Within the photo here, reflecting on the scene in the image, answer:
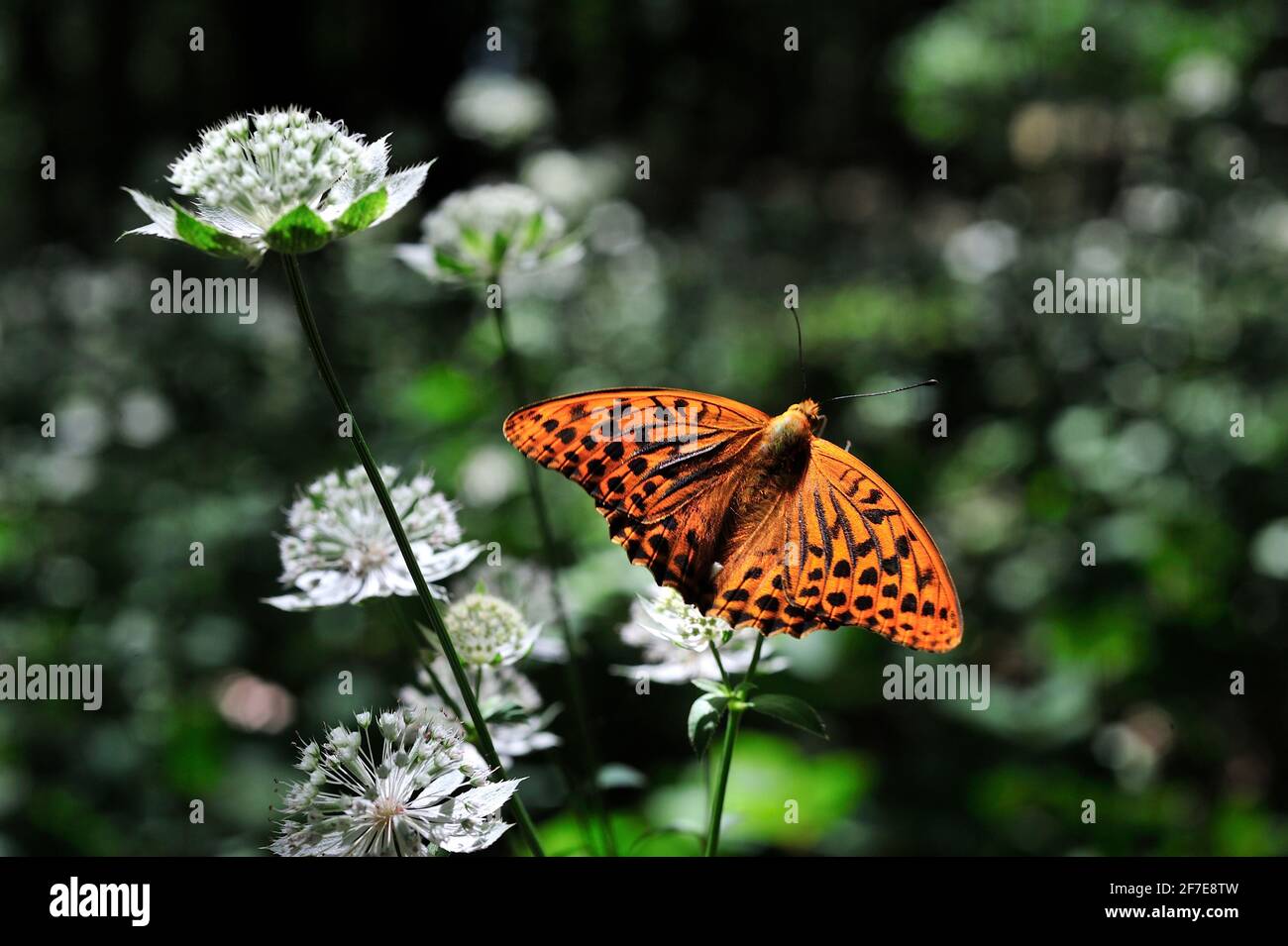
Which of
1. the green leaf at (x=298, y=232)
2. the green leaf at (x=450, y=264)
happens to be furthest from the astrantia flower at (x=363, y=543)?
the green leaf at (x=450, y=264)

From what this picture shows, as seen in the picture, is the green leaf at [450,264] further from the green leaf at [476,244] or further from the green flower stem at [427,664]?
the green flower stem at [427,664]

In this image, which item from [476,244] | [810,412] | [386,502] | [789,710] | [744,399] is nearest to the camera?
[386,502]

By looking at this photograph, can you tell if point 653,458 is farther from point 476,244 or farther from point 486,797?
point 476,244

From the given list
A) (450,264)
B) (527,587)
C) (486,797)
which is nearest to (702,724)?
(486,797)

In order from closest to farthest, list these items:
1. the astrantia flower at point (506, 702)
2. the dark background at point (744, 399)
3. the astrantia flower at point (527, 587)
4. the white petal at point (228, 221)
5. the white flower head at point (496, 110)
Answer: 1. the white petal at point (228, 221)
2. the astrantia flower at point (506, 702)
3. the astrantia flower at point (527, 587)
4. the dark background at point (744, 399)
5. the white flower head at point (496, 110)

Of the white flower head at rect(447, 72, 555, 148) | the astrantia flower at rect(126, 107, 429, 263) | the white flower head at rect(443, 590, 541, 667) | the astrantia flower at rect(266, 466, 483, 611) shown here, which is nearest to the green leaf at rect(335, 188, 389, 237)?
the astrantia flower at rect(126, 107, 429, 263)

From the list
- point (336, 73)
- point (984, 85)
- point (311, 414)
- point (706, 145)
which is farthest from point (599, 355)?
point (706, 145)
